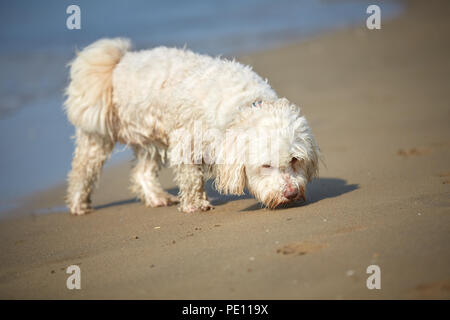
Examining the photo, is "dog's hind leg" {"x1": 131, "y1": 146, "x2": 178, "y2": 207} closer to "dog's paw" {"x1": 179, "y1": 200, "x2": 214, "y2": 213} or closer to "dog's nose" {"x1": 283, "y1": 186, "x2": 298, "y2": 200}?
"dog's paw" {"x1": 179, "y1": 200, "x2": 214, "y2": 213}

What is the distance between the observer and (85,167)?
20.6ft

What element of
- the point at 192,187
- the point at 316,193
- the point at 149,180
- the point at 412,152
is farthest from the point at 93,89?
the point at 412,152

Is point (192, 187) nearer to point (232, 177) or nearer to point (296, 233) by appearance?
point (232, 177)

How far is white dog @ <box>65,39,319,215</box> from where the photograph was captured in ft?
15.5

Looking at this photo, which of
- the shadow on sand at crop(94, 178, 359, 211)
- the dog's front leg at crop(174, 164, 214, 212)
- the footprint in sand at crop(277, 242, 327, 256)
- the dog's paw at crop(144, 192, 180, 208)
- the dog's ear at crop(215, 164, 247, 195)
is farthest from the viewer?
the dog's paw at crop(144, 192, 180, 208)

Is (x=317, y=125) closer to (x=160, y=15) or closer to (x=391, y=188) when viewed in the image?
(x=391, y=188)

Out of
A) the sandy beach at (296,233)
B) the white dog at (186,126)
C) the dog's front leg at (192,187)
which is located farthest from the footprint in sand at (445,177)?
the dog's front leg at (192,187)

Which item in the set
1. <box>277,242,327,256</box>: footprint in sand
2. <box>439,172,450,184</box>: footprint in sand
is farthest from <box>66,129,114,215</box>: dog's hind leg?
<box>439,172,450,184</box>: footprint in sand

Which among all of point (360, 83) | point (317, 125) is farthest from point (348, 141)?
point (360, 83)

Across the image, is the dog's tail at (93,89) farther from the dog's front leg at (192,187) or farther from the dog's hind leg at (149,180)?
the dog's front leg at (192,187)

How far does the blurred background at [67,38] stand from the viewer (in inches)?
333

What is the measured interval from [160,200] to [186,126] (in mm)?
1255

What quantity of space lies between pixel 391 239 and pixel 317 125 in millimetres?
5002

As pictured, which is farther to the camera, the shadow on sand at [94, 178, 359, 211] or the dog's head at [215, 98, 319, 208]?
the shadow on sand at [94, 178, 359, 211]
